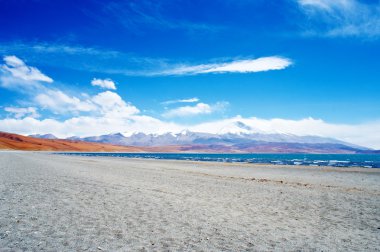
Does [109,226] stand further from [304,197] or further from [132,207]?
[304,197]

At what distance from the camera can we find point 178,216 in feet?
36.2

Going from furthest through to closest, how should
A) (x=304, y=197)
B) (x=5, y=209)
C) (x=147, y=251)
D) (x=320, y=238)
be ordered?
(x=304, y=197)
(x=5, y=209)
(x=320, y=238)
(x=147, y=251)

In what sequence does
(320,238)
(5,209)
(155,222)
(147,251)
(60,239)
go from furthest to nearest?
(5,209), (155,222), (320,238), (60,239), (147,251)

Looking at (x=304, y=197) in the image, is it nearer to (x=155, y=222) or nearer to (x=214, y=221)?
(x=214, y=221)

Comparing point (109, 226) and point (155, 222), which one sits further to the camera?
point (155, 222)

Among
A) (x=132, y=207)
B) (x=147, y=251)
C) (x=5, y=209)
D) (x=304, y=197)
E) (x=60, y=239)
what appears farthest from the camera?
(x=304, y=197)

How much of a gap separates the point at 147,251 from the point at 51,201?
24.5 ft

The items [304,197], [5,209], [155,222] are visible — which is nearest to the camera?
[155,222]

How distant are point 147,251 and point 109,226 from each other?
2.52 meters

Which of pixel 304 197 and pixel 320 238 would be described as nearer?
pixel 320 238

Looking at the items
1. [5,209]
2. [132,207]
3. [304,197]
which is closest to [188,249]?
[132,207]

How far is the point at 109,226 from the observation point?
918cm

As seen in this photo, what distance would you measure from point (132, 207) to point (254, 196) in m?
7.91

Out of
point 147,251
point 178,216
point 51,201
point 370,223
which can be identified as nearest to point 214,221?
point 178,216
